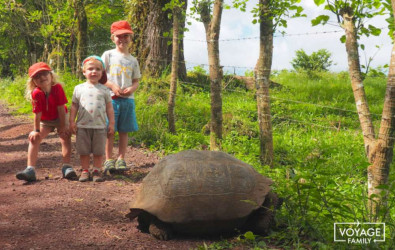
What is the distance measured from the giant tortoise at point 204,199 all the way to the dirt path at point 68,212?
18 centimetres

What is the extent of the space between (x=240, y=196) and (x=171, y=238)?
0.69 m

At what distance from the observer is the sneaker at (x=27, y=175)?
5.06 metres

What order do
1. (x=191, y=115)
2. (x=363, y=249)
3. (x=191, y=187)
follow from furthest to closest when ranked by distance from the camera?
(x=191, y=115)
(x=191, y=187)
(x=363, y=249)

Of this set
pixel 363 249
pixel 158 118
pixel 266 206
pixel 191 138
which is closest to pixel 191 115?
pixel 158 118

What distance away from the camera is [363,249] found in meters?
2.93

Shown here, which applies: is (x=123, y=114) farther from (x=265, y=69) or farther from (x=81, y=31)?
(x=81, y=31)

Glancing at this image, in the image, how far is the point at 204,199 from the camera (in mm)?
3322

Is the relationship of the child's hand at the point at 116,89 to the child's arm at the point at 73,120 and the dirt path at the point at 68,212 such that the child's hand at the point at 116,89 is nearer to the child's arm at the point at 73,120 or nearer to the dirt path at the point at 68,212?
the child's arm at the point at 73,120

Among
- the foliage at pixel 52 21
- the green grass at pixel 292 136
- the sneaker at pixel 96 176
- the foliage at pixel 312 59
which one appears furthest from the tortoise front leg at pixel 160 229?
the foliage at pixel 312 59

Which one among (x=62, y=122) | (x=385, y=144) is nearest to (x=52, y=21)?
(x=62, y=122)

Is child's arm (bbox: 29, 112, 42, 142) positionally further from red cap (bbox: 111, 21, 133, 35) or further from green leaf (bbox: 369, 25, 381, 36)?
green leaf (bbox: 369, 25, 381, 36)

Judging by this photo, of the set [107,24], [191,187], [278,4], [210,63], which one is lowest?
[191,187]

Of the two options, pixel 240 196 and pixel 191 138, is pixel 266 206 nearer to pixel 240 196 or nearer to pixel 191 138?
pixel 240 196

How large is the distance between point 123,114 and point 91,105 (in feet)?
2.24
